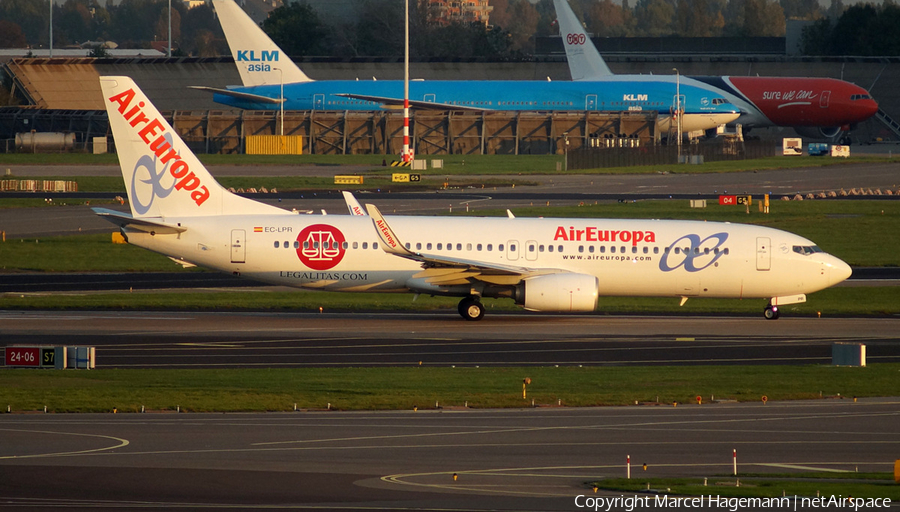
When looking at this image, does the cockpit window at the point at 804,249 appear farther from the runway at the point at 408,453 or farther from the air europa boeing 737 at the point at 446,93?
the air europa boeing 737 at the point at 446,93

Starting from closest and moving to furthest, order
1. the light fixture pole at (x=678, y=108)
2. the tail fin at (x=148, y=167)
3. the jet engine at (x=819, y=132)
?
the tail fin at (x=148, y=167)
the light fixture pole at (x=678, y=108)
the jet engine at (x=819, y=132)

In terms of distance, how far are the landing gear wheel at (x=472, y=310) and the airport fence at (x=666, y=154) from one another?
53149 mm

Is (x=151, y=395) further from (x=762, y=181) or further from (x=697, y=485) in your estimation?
(x=762, y=181)

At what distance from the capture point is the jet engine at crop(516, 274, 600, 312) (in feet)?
114

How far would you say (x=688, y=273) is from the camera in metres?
36.8

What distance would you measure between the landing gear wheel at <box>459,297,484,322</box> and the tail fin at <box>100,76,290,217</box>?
335 inches

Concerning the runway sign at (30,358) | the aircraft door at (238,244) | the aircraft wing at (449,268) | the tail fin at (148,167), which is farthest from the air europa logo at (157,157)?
the runway sign at (30,358)

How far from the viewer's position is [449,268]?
35312 millimetres

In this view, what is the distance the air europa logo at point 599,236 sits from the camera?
A: 36656 mm

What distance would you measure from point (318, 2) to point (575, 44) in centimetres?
6879

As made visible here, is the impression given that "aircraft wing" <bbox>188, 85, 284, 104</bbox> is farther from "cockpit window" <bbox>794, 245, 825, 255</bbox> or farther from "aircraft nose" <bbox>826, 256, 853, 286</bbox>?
"aircraft nose" <bbox>826, 256, 853, 286</bbox>

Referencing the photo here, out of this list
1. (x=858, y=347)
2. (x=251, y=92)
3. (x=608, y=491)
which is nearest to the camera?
(x=608, y=491)

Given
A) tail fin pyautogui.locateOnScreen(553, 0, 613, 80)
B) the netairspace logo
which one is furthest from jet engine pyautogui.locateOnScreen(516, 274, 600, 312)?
tail fin pyautogui.locateOnScreen(553, 0, 613, 80)

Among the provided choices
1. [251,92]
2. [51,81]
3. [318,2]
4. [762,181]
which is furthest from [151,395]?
[318,2]
